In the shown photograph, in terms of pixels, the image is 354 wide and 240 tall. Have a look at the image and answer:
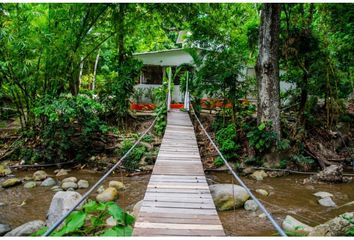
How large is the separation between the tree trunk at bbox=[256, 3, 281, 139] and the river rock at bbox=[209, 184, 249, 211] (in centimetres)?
311

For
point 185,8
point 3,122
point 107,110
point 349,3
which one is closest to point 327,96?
point 349,3

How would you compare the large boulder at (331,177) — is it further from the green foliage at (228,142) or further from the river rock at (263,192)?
the green foliage at (228,142)

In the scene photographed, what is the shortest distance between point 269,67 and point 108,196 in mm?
5295

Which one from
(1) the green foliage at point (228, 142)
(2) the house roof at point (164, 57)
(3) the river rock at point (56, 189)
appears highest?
(2) the house roof at point (164, 57)

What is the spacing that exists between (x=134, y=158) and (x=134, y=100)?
240 inches

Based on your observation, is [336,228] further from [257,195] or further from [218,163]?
[218,163]

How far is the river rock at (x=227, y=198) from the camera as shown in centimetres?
564

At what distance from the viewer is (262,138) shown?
330 inches

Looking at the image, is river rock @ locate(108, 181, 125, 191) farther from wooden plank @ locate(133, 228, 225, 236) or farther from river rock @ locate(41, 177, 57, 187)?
wooden plank @ locate(133, 228, 225, 236)

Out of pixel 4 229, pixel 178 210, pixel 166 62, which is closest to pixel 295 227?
pixel 178 210

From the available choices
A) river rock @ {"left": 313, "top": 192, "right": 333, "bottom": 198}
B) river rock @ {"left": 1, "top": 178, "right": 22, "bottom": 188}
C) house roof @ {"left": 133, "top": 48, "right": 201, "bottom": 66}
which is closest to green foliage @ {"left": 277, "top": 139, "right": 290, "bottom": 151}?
river rock @ {"left": 313, "top": 192, "right": 333, "bottom": 198}

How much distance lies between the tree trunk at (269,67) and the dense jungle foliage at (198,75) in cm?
30

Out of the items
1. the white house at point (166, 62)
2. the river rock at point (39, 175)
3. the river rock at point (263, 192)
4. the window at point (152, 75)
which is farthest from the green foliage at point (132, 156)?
the window at point (152, 75)

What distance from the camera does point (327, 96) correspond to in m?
9.41
